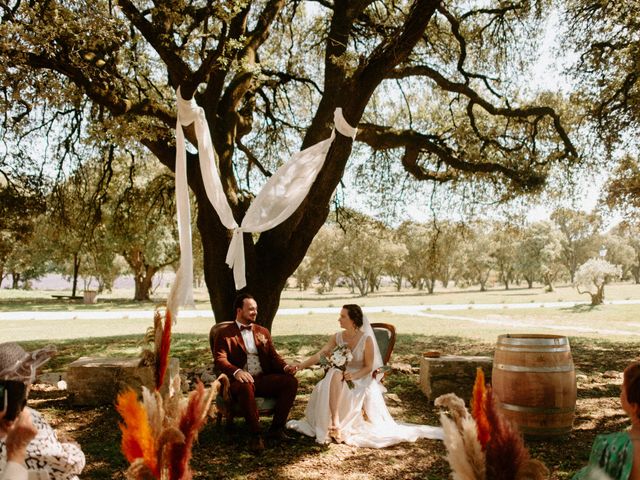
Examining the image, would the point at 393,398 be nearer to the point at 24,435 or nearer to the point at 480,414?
the point at 24,435

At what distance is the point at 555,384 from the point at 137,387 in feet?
15.8

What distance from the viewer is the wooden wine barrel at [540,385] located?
16.1ft

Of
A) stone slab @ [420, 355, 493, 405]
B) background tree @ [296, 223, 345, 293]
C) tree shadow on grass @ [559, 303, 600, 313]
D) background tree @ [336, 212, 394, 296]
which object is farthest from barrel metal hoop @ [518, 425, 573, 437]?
background tree @ [296, 223, 345, 293]

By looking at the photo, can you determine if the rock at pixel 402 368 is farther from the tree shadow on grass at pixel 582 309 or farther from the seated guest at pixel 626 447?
the tree shadow on grass at pixel 582 309

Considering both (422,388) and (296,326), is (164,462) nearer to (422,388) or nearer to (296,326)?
(422,388)

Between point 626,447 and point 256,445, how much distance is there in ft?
11.8

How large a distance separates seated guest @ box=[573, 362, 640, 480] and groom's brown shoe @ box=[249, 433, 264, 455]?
11.2ft

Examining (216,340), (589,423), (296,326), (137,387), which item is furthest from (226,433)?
(296,326)

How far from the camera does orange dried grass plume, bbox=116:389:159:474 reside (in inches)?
46.0

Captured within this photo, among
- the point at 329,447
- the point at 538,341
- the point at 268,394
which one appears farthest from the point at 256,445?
the point at 538,341

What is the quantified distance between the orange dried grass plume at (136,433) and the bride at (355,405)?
4.25 meters

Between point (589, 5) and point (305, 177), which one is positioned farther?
point (589, 5)

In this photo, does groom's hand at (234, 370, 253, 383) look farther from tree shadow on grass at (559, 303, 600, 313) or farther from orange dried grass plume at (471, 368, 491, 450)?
tree shadow on grass at (559, 303, 600, 313)

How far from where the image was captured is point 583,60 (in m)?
9.67
